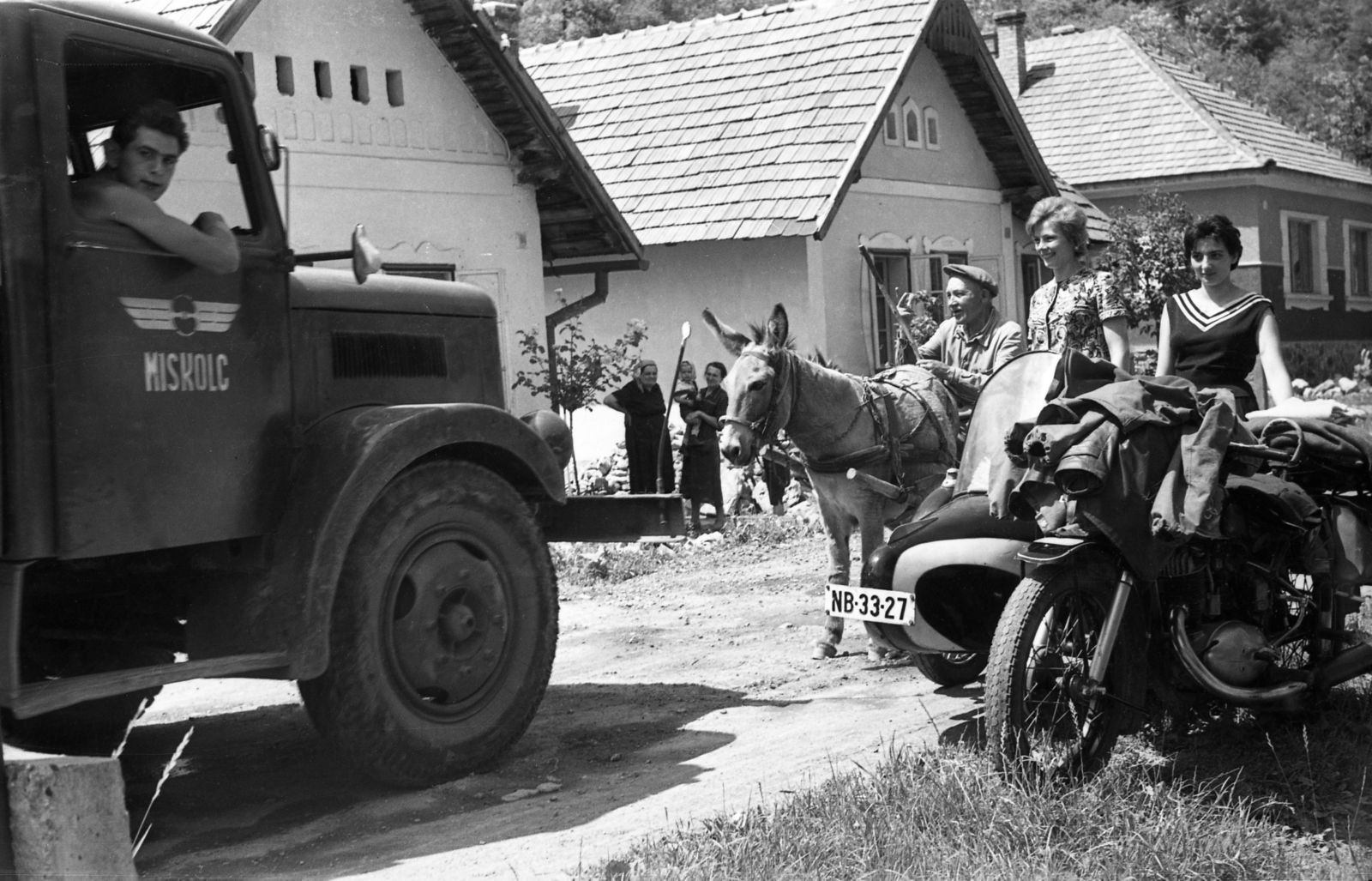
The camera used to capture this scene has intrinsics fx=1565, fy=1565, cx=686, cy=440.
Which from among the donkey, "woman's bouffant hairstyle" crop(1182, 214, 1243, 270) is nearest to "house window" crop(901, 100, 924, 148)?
the donkey

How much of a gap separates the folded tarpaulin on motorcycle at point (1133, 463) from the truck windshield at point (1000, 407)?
0.88m

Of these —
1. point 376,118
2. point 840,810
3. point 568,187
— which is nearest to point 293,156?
point 376,118

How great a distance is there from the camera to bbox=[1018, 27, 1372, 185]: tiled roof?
30906 mm

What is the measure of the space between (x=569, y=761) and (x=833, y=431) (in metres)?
2.54

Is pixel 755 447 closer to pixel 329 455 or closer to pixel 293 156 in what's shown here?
pixel 329 455

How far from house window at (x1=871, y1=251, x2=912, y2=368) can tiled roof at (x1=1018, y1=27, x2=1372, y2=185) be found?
1065cm

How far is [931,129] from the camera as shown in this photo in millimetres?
23172

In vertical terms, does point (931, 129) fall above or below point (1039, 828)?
above

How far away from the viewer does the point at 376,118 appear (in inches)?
613

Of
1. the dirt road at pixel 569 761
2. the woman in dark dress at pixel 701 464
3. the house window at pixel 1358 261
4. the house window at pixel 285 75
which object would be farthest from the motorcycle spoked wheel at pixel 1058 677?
the house window at pixel 1358 261

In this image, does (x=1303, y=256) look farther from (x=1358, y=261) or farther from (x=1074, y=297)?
(x=1074, y=297)

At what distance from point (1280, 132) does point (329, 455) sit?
3201 cm

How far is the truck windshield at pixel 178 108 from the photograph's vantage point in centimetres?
483

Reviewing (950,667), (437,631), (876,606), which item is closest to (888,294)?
(950,667)
